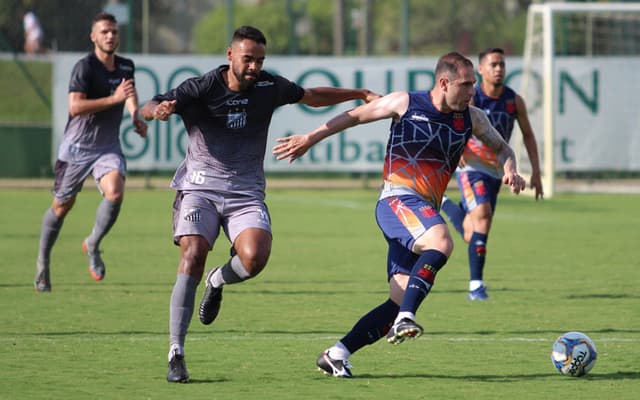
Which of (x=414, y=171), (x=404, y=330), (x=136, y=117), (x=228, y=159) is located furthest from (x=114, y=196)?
(x=404, y=330)

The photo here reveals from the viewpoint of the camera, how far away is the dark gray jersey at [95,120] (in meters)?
11.2

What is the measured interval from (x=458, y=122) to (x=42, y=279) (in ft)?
16.4

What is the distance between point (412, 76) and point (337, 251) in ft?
31.0

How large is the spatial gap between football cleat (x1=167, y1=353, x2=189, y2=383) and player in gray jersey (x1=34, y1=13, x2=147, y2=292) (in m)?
4.09

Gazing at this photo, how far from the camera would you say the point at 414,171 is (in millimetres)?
7809

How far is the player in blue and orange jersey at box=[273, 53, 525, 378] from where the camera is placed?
24.3ft

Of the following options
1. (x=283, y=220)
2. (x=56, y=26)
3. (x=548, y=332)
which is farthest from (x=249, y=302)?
(x=56, y=26)

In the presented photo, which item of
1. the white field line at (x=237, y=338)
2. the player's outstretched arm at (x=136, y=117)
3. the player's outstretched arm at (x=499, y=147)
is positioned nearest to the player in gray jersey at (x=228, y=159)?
the white field line at (x=237, y=338)

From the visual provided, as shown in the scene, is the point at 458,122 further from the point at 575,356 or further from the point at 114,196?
the point at 114,196

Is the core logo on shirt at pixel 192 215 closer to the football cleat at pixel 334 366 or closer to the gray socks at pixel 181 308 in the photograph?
the gray socks at pixel 181 308

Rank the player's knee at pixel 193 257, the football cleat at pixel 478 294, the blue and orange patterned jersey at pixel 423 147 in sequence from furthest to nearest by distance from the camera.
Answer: the football cleat at pixel 478 294 < the blue and orange patterned jersey at pixel 423 147 < the player's knee at pixel 193 257

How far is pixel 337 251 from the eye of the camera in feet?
49.9

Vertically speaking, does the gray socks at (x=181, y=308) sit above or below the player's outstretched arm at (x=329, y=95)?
below

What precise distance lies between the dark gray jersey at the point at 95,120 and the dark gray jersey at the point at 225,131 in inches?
134
